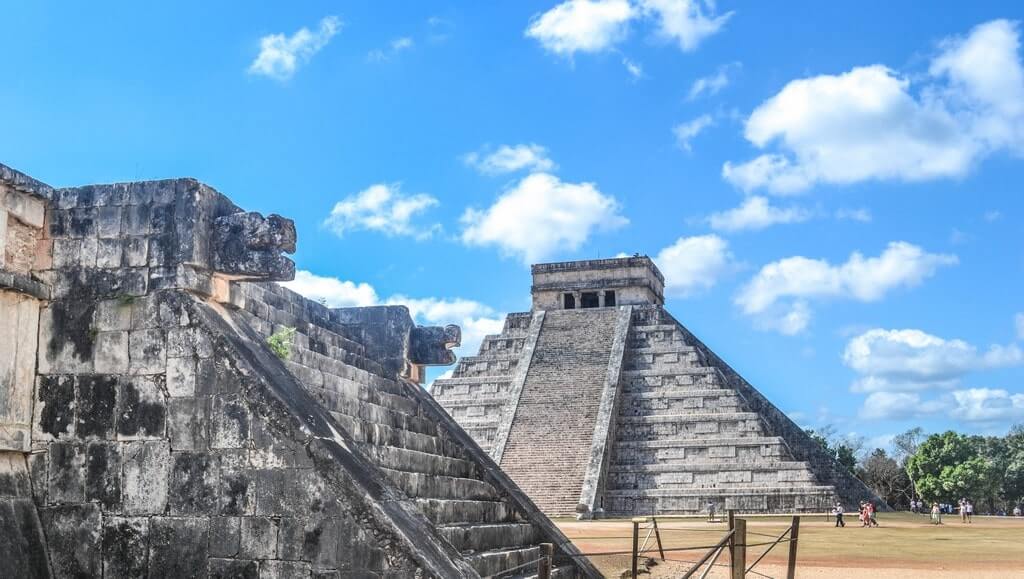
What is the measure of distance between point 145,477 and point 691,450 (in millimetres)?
23468

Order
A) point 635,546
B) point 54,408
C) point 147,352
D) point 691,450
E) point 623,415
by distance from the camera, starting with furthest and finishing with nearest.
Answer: point 623,415 → point 691,450 → point 635,546 → point 54,408 → point 147,352

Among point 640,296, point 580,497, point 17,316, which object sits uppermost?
point 640,296

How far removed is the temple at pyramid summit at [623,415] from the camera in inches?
1046

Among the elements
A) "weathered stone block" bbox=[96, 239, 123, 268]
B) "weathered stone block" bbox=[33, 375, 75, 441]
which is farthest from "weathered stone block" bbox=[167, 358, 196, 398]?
"weathered stone block" bbox=[96, 239, 123, 268]

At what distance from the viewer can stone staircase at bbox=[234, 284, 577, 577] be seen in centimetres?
759

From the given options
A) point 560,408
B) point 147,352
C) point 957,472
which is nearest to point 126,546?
point 147,352

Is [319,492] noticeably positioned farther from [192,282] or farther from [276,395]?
[192,282]

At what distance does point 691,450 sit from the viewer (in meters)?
28.0

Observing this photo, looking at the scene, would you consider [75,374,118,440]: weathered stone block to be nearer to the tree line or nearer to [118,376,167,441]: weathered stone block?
[118,376,167,441]: weathered stone block

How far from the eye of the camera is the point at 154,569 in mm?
5898

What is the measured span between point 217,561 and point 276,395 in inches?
40.3

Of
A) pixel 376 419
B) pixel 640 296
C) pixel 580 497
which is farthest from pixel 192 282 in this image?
pixel 640 296

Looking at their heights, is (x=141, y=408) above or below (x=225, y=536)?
above

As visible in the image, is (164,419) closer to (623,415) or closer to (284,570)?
(284,570)
